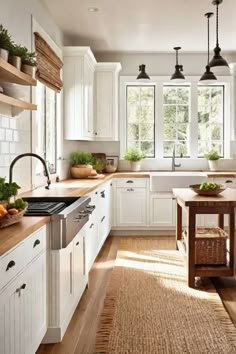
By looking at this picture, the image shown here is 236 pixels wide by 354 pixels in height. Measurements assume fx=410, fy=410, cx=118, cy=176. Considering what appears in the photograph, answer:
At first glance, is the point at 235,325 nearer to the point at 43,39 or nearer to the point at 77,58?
the point at 43,39

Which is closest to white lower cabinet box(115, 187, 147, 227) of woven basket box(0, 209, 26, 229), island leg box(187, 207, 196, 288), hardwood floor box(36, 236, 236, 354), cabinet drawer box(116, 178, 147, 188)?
cabinet drawer box(116, 178, 147, 188)

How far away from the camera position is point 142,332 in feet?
9.17

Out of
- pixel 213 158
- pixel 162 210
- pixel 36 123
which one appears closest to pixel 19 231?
pixel 36 123

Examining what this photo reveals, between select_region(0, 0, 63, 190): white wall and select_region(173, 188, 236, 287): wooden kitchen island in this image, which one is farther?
select_region(173, 188, 236, 287): wooden kitchen island

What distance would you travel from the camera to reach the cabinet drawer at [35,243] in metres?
1.99

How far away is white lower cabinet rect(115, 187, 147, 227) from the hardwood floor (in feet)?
2.92

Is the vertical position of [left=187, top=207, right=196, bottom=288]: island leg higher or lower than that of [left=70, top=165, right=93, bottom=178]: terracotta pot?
lower

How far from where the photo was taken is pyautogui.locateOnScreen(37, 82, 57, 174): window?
13.9 feet

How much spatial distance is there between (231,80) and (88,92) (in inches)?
95.2

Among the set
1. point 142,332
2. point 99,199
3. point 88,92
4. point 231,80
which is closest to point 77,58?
point 88,92

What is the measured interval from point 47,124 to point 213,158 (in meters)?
2.91

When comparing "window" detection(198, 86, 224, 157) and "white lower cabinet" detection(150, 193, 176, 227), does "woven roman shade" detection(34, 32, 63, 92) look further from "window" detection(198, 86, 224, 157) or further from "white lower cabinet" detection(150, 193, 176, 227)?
"window" detection(198, 86, 224, 157)

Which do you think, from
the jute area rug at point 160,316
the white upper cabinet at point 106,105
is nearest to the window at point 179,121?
the white upper cabinet at point 106,105

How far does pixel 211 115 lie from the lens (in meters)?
6.68
